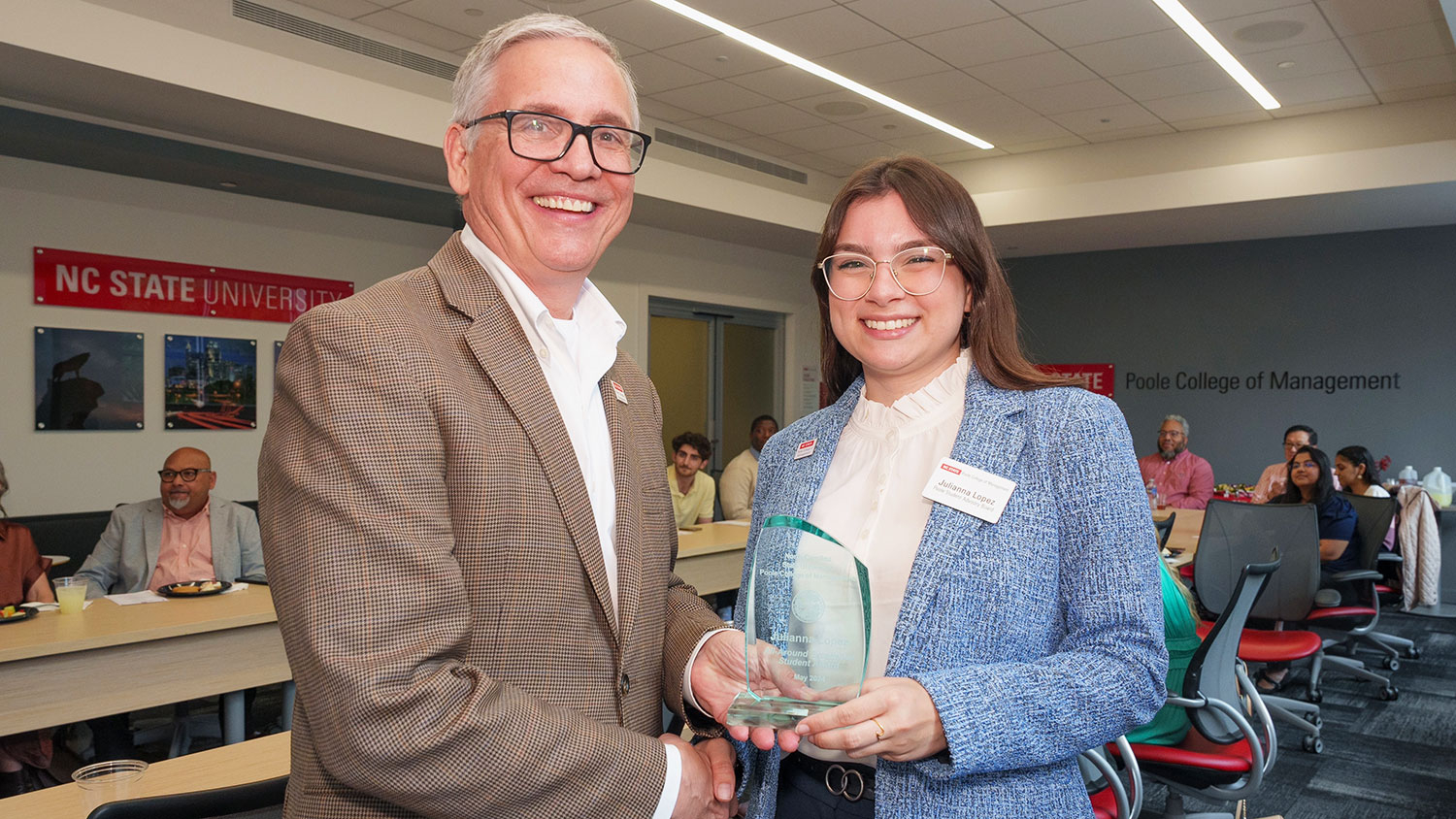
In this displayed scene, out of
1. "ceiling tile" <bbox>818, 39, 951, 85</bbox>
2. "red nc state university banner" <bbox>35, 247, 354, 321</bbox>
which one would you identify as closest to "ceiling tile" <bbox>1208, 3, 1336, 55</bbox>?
"ceiling tile" <bbox>818, 39, 951, 85</bbox>

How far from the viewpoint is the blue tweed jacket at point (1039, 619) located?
3.89 feet

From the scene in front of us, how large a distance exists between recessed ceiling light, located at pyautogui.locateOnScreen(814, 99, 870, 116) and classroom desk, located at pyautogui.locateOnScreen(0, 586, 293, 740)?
5.45m

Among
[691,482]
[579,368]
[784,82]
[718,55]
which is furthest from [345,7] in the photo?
[579,368]

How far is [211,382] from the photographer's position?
20.6ft

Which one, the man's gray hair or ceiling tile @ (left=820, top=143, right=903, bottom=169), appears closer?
the man's gray hair

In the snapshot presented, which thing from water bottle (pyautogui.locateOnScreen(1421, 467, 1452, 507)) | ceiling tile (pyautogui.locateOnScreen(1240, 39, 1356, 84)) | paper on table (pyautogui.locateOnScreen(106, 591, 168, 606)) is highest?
ceiling tile (pyautogui.locateOnScreen(1240, 39, 1356, 84))

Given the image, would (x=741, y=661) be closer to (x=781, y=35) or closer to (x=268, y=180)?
(x=781, y=35)

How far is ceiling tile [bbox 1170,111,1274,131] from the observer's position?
306 inches

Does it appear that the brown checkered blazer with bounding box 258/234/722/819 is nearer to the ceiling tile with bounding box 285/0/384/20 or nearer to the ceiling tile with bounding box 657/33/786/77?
the ceiling tile with bounding box 285/0/384/20

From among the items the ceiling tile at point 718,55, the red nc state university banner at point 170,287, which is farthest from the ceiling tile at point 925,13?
the red nc state university banner at point 170,287

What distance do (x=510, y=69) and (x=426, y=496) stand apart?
0.56 metres

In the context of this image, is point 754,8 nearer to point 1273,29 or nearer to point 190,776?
point 1273,29

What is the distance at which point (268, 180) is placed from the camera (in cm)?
606

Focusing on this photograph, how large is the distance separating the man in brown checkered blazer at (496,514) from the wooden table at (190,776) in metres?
0.94
